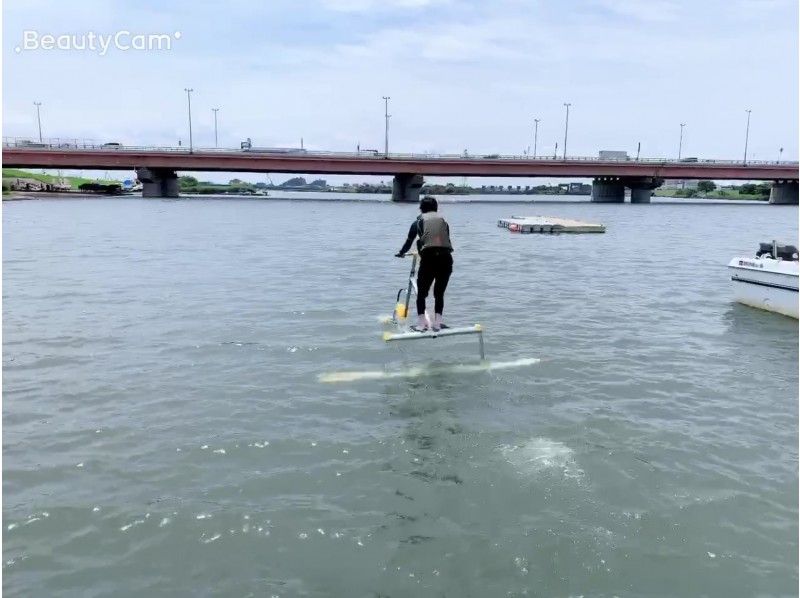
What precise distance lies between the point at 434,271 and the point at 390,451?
158 inches

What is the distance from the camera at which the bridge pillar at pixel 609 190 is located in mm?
120812

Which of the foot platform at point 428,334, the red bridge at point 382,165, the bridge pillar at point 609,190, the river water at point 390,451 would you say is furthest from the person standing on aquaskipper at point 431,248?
the bridge pillar at point 609,190

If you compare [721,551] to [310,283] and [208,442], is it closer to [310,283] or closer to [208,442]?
[208,442]

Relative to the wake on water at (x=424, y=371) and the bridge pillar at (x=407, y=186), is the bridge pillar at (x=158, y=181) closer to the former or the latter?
the bridge pillar at (x=407, y=186)

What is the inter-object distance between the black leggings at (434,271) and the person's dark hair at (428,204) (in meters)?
0.66

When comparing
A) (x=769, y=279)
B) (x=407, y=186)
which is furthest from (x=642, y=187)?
(x=769, y=279)

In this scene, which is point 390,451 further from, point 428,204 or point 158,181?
point 158,181

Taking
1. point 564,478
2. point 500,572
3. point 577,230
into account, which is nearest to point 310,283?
point 564,478

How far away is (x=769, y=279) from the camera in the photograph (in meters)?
16.5

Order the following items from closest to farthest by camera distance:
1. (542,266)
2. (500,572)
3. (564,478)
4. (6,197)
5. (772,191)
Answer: (500,572) → (564,478) → (542,266) → (6,197) → (772,191)

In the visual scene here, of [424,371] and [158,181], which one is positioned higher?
[158,181]

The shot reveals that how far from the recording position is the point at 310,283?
21.0m

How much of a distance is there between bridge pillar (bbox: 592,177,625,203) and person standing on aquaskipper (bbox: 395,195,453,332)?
116 m

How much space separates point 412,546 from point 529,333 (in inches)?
344
